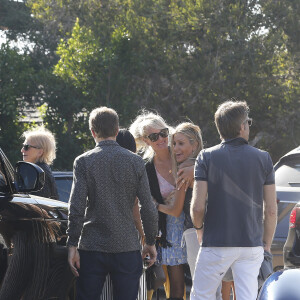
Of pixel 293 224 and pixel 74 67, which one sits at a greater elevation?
pixel 74 67

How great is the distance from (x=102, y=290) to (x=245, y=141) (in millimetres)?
1259

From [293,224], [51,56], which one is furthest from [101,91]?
[293,224]

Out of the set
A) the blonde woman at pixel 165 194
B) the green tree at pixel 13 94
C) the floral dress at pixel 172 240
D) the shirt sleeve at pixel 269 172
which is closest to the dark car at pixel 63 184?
the blonde woman at pixel 165 194

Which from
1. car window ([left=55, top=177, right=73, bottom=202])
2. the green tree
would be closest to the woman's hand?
car window ([left=55, top=177, right=73, bottom=202])

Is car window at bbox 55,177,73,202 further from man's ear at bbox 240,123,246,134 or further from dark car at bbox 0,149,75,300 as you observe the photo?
man's ear at bbox 240,123,246,134

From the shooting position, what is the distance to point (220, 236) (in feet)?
15.8

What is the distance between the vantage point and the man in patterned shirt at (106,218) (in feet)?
15.2

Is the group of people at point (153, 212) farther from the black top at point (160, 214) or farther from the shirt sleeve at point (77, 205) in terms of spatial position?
the black top at point (160, 214)

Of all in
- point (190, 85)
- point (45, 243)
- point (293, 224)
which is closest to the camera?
point (45, 243)

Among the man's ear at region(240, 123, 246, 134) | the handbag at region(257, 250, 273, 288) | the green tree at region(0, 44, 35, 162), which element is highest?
the green tree at region(0, 44, 35, 162)

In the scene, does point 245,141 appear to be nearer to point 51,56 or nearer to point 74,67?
point 74,67

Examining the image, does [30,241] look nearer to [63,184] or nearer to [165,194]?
[165,194]

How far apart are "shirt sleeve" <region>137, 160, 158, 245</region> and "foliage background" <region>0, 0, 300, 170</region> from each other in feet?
53.4

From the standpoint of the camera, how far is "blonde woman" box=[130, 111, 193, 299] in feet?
19.4
